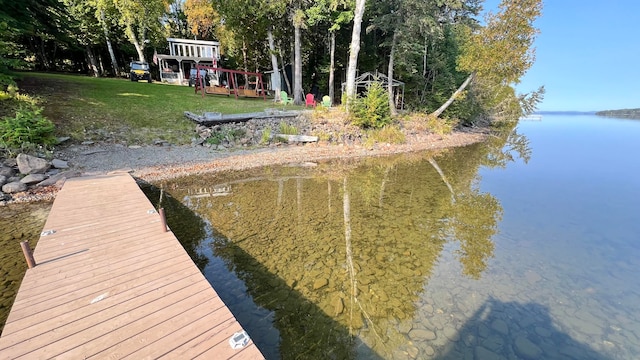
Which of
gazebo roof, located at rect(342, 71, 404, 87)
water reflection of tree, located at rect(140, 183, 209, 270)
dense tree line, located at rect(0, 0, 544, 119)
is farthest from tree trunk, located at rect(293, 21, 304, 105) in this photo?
water reflection of tree, located at rect(140, 183, 209, 270)

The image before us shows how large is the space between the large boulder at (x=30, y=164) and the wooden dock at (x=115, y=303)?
4988mm

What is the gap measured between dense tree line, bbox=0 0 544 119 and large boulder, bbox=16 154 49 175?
486 cm

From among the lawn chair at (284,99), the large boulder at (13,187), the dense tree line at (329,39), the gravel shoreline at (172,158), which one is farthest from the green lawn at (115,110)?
the large boulder at (13,187)

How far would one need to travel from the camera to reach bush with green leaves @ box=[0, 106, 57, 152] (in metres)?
8.45

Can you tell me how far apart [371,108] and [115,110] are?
44.0ft

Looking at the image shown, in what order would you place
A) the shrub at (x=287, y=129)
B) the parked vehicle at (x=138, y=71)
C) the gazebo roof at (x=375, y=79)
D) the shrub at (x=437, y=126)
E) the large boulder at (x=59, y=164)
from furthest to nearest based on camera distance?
the parked vehicle at (x=138, y=71) < the gazebo roof at (x=375, y=79) < the shrub at (x=437, y=126) < the shrub at (x=287, y=129) < the large boulder at (x=59, y=164)

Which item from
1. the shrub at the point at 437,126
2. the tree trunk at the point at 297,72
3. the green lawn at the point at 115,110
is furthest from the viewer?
the tree trunk at the point at 297,72

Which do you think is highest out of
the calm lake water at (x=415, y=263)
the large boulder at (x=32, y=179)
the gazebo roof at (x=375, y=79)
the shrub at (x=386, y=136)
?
the gazebo roof at (x=375, y=79)

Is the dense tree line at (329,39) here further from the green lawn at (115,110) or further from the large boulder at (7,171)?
the large boulder at (7,171)

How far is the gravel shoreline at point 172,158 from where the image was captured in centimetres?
912

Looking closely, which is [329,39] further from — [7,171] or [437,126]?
[7,171]

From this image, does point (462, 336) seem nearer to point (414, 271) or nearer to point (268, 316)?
point (414, 271)

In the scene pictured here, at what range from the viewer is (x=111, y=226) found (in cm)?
494

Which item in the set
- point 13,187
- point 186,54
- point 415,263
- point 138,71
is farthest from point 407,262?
point 186,54
